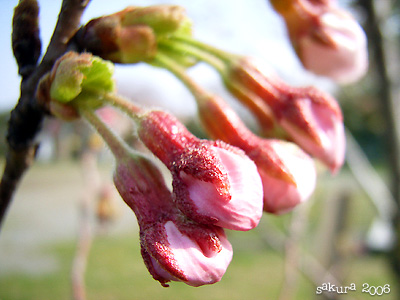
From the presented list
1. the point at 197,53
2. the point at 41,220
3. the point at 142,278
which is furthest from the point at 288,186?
the point at 41,220

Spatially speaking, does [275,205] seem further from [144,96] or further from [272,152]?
[144,96]

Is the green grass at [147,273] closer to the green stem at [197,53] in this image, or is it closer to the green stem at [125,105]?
the green stem at [197,53]

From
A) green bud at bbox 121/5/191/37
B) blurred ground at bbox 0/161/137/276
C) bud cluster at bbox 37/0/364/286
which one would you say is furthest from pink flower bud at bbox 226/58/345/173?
blurred ground at bbox 0/161/137/276

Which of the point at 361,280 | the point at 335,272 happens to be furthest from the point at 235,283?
the point at 335,272

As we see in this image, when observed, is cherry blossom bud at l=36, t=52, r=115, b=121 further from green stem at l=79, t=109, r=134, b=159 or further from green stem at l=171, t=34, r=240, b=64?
green stem at l=171, t=34, r=240, b=64

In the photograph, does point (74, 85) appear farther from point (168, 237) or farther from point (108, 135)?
point (168, 237)
